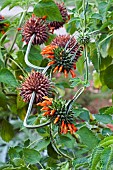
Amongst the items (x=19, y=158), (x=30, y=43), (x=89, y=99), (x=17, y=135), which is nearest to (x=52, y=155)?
(x=19, y=158)

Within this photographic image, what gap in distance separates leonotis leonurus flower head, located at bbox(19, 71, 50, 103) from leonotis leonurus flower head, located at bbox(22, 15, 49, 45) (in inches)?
4.6

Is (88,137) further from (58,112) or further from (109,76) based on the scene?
(109,76)

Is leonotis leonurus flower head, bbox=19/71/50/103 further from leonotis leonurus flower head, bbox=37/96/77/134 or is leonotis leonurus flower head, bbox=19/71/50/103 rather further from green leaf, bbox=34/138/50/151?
green leaf, bbox=34/138/50/151

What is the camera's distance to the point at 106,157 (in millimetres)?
529

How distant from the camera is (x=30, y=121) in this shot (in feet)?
2.50

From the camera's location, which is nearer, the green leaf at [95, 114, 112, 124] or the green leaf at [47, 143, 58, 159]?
the green leaf at [95, 114, 112, 124]

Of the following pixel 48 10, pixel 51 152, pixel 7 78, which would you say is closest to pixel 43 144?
pixel 51 152

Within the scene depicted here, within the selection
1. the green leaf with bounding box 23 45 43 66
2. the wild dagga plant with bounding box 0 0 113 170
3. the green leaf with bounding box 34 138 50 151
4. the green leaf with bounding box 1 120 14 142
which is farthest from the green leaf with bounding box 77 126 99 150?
the green leaf with bounding box 1 120 14 142

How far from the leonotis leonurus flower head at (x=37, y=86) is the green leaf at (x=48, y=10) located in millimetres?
159

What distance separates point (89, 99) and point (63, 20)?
8.05 feet

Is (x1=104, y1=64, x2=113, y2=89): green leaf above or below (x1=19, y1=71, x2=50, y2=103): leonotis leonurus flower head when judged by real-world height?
below

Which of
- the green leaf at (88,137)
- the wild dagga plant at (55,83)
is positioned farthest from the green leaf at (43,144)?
the green leaf at (88,137)

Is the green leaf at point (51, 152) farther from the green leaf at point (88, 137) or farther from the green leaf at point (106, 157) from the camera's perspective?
the green leaf at point (106, 157)

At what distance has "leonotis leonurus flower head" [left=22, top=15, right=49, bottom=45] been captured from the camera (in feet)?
2.56
